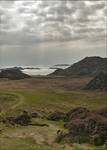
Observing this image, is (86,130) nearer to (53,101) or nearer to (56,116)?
(56,116)

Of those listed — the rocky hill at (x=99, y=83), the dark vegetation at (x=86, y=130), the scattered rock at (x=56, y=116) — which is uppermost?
the dark vegetation at (x=86, y=130)

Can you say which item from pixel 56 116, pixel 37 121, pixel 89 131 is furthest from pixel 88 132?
pixel 56 116

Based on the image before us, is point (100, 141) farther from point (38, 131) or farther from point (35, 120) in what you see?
point (35, 120)

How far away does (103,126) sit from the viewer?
111ft

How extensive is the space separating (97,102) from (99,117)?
2903 cm

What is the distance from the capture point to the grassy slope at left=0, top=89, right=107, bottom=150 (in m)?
29.8

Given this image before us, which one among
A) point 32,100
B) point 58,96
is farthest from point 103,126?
point 58,96

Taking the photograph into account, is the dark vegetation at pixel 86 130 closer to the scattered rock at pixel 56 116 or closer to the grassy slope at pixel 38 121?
the grassy slope at pixel 38 121

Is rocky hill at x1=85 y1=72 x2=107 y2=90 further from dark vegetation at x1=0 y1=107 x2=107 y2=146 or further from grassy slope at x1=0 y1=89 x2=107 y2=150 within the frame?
dark vegetation at x1=0 y1=107 x2=107 y2=146

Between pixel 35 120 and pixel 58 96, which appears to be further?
pixel 58 96

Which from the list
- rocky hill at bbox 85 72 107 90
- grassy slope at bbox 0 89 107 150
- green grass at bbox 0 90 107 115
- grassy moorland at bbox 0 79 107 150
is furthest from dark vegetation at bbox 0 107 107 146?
rocky hill at bbox 85 72 107 90

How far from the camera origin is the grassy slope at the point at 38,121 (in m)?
29.8

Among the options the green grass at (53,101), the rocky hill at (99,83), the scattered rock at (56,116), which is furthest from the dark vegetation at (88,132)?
the rocky hill at (99,83)

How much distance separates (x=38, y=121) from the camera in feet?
141
